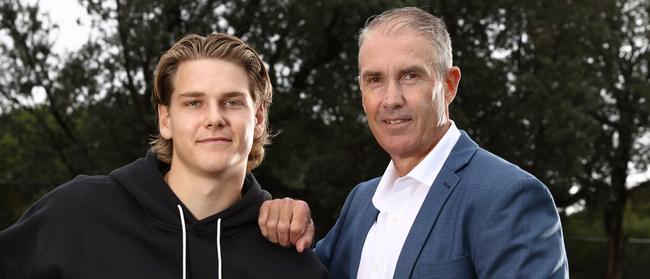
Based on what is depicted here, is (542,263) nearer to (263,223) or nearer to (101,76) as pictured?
(263,223)

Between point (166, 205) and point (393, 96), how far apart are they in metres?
1.02

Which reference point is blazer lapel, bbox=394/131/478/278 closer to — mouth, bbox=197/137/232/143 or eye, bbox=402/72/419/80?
eye, bbox=402/72/419/80

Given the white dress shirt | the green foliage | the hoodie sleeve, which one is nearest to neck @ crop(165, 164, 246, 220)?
the hoodie sleeve

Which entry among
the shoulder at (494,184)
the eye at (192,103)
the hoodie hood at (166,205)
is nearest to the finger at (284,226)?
the hoodie hood at (166,205)

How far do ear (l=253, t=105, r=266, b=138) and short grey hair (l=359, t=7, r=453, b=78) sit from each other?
63 cm

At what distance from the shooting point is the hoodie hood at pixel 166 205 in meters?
3.48

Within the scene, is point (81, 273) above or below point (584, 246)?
above

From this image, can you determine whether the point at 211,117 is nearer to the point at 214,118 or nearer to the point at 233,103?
the point at 214,118

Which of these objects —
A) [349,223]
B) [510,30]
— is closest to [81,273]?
[349,223]

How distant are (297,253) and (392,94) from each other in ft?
2.56

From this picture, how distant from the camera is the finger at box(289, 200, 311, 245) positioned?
11.9ft

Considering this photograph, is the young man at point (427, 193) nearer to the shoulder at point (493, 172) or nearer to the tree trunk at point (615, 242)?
the shoulder at point (493, 172)

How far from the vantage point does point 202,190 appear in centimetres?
358

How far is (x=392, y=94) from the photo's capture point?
357 cm
